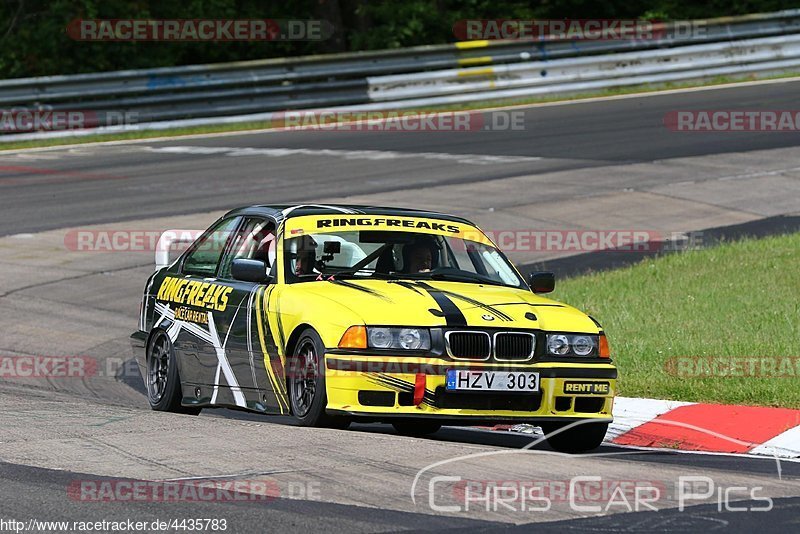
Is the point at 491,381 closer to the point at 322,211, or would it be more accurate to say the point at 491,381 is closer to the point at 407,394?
the point at 407,394

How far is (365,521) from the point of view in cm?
620

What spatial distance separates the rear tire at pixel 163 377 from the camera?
10.3 m

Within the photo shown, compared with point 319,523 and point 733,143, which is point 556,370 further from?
point 733,143

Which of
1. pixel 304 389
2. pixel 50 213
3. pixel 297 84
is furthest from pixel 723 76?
pixel 304 389

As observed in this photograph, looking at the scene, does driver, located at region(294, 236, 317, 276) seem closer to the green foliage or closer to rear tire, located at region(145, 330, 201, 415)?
rear tire, located at region(145, 330, 201, 415)

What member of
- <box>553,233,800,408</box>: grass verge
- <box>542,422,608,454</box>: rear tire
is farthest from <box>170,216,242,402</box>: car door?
<box>553,233,800,408</box>: grass verge

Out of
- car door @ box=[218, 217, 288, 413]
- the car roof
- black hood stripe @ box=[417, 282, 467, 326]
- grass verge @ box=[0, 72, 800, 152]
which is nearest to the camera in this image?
black hood stripe @ box=[417, 282, 467, 326]

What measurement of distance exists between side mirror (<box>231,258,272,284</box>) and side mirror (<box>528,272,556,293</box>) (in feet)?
5.83

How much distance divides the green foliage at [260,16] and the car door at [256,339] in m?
22.8

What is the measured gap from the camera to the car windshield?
970 cm

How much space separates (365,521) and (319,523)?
19 centimetres

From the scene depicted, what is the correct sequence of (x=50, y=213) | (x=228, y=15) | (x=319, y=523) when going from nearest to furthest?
1. (x=319, y=523)
2. (x=50, y=213)
3. (x=228, y=15)

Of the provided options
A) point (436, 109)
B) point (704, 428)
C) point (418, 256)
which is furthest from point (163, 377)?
point (436, 109)

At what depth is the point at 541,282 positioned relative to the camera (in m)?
9.93
